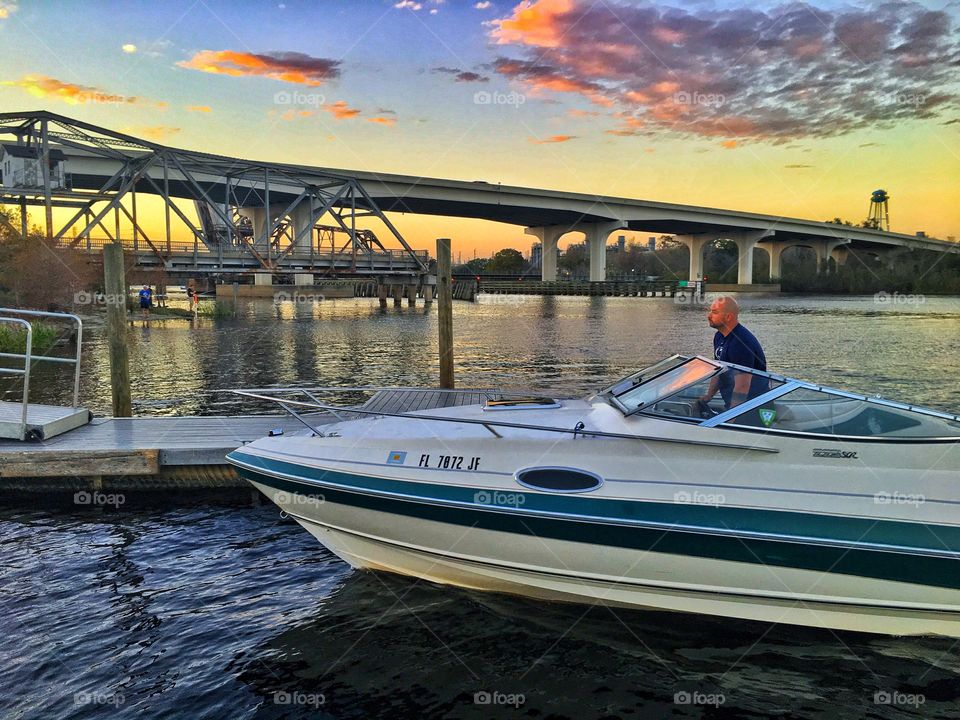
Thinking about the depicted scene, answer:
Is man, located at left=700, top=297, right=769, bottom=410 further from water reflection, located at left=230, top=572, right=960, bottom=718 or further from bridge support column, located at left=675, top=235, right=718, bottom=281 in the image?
bridge support column, located at left=675, top=235, right=718, bottom=281

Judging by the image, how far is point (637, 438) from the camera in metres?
5.52

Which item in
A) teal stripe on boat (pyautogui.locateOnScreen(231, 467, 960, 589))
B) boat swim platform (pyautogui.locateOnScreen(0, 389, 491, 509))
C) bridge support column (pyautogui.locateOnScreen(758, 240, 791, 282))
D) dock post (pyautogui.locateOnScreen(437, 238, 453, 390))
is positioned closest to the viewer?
teal stripe on boat (pyautogui.locateOnScreen(231, 467, 960, 589))

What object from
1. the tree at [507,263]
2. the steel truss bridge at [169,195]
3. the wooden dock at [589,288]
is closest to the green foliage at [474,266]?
the tree at [507,263]

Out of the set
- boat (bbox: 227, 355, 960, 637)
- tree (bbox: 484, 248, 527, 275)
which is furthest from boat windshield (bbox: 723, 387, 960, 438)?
tree (bbox: 484, 248, 527, 275)

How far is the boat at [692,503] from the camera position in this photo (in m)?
4.98

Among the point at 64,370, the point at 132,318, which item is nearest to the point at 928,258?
the point at 132,318

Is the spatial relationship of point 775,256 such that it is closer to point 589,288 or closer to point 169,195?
point 589,288

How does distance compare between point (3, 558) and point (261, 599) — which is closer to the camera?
point (261, 599)

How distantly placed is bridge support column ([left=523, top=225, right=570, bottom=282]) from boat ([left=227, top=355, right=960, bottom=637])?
276 ft

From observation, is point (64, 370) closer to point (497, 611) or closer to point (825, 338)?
point (497, 611)

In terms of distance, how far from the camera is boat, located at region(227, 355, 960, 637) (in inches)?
196

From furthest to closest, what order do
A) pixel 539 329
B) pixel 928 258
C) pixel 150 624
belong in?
pixel 928 258 < pixel 539 329 < pixel 150 624

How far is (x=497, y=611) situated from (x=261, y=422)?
576 centimetres

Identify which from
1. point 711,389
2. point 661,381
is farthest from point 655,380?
point 711,389
